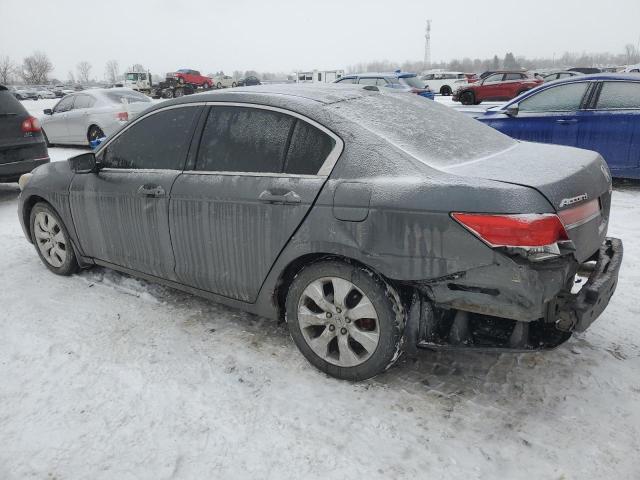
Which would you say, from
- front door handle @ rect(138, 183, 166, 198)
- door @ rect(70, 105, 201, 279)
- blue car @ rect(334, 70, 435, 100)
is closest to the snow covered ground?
door @ rect(70, 105, 201, 279)

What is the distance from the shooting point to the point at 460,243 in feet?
7.25

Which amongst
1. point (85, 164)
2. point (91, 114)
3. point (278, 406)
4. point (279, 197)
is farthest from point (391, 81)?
point (278, 406)

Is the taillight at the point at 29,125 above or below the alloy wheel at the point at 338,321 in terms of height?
above

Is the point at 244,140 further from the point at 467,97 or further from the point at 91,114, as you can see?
the point at 467,97

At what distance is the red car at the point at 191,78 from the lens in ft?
125

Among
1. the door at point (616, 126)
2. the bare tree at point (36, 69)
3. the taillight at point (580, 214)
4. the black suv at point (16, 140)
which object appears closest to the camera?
the taillight at point (580, 214)

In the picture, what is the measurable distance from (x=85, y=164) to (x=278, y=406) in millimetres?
2377

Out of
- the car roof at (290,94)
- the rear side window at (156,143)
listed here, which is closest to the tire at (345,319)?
the car roof at (290,94)

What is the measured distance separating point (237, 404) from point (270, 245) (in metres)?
0.87

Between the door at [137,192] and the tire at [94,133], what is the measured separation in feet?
26.8

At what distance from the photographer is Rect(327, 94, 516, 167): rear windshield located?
259 cm

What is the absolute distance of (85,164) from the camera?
12.0ft

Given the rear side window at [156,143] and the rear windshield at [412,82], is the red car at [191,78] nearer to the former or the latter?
the rear windshield at [412,82]

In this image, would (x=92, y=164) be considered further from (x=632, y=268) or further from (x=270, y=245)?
(x=632, y=268)
